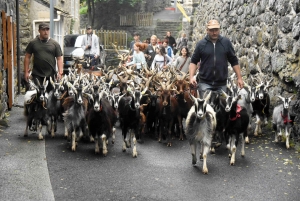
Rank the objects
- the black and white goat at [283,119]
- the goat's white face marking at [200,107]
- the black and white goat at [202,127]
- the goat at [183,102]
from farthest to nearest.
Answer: the goat at [183,102], the black and white goat at [283,119], the black and white goat at [202,127], the goat's white face marking at [200,107]

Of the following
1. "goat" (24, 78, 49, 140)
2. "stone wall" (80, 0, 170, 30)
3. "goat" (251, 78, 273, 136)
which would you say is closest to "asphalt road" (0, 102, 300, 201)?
"goat" (24, 78, 49, 140)

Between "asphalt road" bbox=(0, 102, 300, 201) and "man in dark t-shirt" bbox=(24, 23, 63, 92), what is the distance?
1.34 meters

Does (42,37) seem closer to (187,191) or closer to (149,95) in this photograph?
(149,95)

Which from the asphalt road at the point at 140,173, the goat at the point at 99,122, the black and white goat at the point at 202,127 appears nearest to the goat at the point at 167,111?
the asphalt road at the point at 140,173

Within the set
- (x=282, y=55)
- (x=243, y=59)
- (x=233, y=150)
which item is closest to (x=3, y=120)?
(x=233, y=150)

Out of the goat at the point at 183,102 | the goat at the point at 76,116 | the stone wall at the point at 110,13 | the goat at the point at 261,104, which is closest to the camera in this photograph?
the goat at the point at 76,116

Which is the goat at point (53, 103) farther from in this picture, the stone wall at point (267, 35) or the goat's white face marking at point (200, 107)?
the stone wall at point (267, 35)

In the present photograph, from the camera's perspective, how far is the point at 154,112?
1124 cm

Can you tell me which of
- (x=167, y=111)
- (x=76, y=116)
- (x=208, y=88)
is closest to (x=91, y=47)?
(x=167, y=111)

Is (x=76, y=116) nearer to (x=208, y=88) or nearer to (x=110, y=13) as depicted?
(x=208, y=88)

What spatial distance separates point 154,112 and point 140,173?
128 inches

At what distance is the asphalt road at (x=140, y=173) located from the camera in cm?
698

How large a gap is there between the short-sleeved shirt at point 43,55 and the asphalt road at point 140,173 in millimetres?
1404

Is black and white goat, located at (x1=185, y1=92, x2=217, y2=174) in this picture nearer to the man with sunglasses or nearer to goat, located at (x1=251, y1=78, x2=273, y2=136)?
goat, located at (x1=251, y1=78, x2=273, y2=136)
